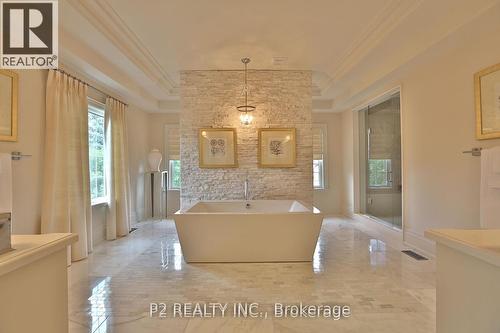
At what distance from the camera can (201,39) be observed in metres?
3.85

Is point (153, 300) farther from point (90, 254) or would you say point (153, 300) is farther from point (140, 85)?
point (140, 85)

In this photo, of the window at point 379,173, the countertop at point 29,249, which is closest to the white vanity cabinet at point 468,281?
the countertop at point 29,249

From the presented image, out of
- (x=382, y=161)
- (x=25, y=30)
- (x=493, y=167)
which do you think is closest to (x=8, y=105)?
(x=25, y=30)

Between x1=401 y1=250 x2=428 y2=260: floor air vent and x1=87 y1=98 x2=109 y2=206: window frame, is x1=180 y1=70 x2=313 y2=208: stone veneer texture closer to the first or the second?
x1=87 y1=98 x2=109 y2=206: window frame

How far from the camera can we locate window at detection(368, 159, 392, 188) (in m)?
5.34

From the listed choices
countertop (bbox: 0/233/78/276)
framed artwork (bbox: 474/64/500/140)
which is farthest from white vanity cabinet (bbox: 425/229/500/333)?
framed artwork (bbox: 474/64/500/140)

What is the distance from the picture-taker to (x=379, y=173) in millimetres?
5664

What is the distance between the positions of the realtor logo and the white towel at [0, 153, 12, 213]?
89cm

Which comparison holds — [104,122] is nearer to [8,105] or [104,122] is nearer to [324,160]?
[8,105]

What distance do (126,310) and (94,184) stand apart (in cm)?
283

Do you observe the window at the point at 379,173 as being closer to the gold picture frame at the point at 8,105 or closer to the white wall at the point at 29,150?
the white wall at the point at 29,150

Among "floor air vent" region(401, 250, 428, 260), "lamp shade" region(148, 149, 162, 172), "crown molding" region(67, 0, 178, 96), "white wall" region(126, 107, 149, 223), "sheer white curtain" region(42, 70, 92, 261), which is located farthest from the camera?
"lamp shade" region(148, 149, 162, 172)

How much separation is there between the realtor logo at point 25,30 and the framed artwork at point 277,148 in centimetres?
323

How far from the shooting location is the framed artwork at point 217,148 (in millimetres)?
5070
